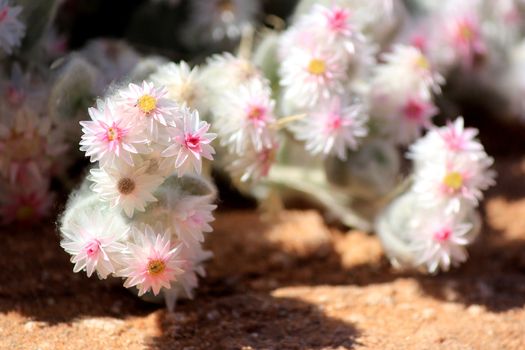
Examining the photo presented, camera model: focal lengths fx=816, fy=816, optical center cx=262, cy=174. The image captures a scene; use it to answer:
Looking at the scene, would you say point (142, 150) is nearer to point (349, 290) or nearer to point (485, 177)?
point (349, 290)

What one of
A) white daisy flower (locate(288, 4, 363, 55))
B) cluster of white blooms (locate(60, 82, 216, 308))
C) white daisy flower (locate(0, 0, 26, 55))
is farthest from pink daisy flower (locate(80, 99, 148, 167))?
white daisy flower (locate(288, 4, 363, 55))

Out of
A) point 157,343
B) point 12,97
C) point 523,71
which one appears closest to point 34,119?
point 12,97

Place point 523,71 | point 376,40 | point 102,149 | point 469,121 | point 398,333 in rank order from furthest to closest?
point 469,121
point 523,71
point 376,40
point 398,333
point 102,149

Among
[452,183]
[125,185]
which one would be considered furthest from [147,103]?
[452,183]

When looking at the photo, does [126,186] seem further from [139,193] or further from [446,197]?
[446,197]

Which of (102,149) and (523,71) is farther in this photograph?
(523,71)

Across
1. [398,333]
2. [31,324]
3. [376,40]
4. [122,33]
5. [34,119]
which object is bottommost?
[31,324]

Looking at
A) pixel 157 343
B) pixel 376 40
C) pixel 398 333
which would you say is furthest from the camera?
pixel 376 40
